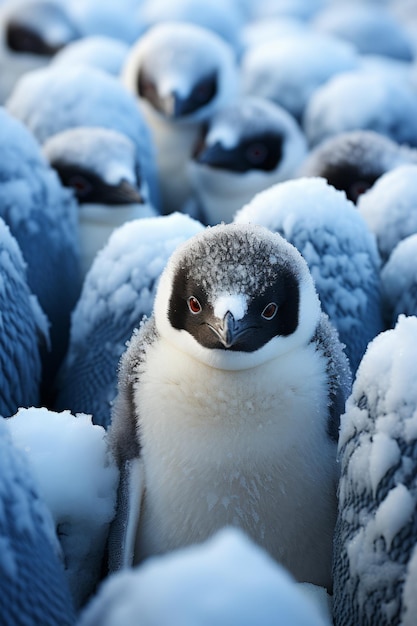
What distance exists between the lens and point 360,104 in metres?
1.69

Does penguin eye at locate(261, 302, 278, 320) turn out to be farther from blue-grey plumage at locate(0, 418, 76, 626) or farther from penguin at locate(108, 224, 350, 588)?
blue-grey plumage at locate(0, 418, 76, 626)

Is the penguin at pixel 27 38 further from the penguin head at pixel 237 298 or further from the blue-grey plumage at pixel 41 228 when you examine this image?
the penguin head at pixel 237 298

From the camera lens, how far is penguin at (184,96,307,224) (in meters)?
1.65

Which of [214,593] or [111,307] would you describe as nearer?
[214,593]

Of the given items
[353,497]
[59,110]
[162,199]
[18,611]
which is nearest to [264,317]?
[353,497]

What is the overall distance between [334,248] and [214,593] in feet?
1.91

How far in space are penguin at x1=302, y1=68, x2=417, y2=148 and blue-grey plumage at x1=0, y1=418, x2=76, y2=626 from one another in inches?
50.2

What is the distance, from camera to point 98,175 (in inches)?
50.9

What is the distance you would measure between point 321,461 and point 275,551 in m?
0.08

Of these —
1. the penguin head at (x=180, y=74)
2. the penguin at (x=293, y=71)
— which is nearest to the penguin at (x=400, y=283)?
the penguin head at (x=180, y=74)

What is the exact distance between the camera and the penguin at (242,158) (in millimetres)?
1647

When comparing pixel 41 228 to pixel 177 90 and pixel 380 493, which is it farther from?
pixel 177 90

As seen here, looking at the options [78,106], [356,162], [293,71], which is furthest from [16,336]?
[293,71]

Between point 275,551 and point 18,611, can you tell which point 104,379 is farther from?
point 18,611
